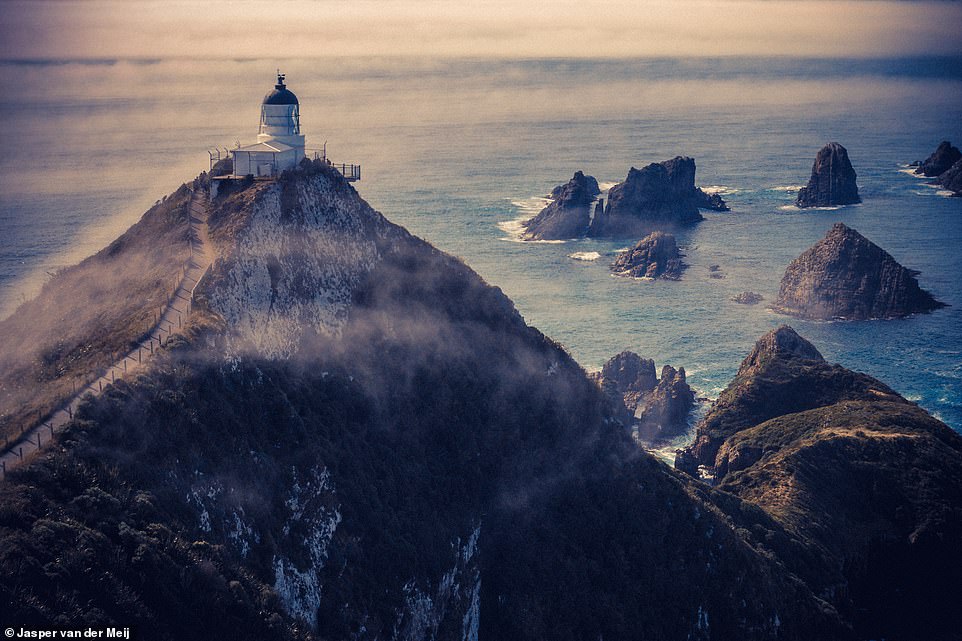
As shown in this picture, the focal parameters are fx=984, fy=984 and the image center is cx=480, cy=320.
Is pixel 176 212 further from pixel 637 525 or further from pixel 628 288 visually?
pixel 628 288

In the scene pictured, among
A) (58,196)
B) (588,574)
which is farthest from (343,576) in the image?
(58,196)

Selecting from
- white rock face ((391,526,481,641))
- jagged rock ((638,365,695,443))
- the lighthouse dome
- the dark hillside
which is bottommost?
jagged rock ((638,365,695,443))

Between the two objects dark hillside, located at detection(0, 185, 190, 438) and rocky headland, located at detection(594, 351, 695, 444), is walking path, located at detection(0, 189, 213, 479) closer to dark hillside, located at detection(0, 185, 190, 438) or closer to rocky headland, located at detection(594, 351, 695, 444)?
dark hillside, located at detection(0, 185, 190, 438)

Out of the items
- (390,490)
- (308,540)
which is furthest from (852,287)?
(308,540)

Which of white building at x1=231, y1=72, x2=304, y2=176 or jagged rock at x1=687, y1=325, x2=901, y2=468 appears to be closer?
white building at x1=231, y1=72, x2=304, y2=176

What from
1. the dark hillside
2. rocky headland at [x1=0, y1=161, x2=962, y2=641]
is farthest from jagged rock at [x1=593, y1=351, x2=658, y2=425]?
the dark hillside
